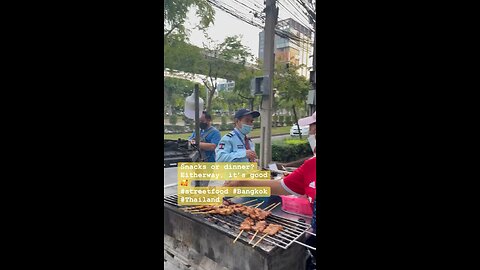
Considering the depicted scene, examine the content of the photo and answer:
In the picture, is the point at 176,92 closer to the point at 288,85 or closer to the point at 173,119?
the point at 173,119

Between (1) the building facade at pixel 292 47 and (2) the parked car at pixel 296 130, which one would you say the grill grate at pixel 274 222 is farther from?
(1) the building facade at pixel 292 47

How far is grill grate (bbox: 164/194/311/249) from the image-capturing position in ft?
4.52

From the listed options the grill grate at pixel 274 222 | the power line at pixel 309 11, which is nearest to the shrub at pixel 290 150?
the grill grate at pixel 274 222

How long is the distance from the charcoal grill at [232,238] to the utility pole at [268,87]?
1.23ft

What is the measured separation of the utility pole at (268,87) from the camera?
155 centimetres

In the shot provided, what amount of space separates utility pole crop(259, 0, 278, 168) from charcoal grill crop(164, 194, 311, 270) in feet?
1.23

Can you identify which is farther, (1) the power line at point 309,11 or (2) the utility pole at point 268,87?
(2) the utility pole at point 268,87

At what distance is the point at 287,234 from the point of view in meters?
1.43

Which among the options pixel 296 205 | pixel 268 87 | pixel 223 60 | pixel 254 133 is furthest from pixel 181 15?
pixel 296 205

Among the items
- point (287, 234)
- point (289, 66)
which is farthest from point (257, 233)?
point (289, 66)

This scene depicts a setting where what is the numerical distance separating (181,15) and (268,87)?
0.62m

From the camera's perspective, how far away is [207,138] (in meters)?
1.59

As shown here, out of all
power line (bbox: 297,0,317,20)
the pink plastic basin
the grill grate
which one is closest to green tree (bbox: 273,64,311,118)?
power line (bbox: 297,0,317,20)

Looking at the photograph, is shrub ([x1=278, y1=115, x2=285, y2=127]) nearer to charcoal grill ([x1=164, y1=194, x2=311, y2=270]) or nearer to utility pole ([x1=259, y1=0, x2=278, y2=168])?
utility pole ([x1=259, y1=0, x2=278, y2=168])
